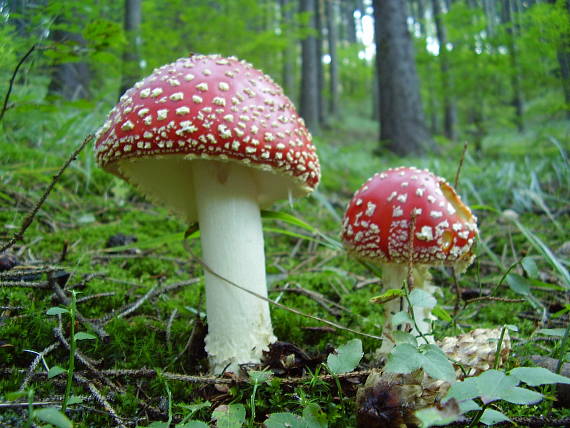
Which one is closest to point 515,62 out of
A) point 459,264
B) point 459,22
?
point 459,22

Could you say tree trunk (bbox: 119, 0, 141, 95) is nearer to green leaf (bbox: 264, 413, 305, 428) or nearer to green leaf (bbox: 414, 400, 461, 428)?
green leaf (bbox: 264, 413, 305, 428)

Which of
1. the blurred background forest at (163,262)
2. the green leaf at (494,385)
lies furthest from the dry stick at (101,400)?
the green leaf at (494,385)

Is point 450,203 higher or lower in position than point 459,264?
higher

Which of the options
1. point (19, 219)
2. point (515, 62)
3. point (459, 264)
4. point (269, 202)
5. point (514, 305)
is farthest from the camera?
point (515, 62)

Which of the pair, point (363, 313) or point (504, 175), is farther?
point (504, 175)

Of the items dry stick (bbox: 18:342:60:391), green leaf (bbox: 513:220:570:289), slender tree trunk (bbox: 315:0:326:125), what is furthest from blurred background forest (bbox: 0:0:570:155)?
slender tree trunk (bbox: 315:0:326:125)

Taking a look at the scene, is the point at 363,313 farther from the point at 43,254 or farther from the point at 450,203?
the point at 43,254

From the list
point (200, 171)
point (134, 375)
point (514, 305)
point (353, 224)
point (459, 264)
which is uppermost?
point (200, 171)
